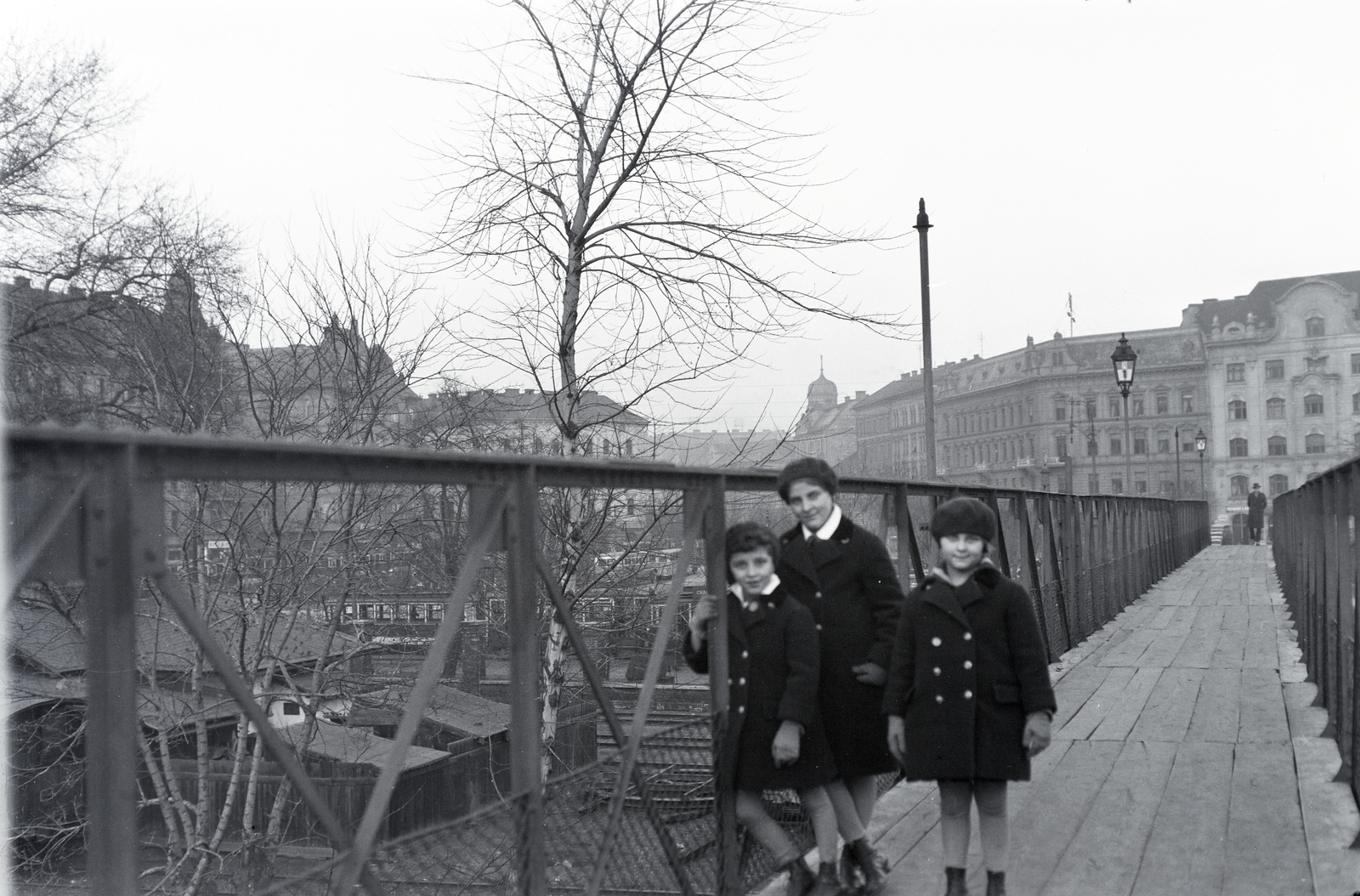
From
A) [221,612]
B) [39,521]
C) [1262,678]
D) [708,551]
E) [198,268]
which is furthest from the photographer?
[198,268]

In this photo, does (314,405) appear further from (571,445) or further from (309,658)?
(571,445)

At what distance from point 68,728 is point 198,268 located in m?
6.52

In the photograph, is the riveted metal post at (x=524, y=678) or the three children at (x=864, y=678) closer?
the riveted metal post at (x=524, y=678)

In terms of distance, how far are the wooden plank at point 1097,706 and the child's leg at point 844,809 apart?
2.79 metres

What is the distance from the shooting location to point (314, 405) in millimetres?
15594

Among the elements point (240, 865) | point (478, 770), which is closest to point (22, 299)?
point (240, 865)

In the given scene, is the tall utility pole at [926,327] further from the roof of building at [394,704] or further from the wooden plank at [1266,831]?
the wooden plank at [1266,831]

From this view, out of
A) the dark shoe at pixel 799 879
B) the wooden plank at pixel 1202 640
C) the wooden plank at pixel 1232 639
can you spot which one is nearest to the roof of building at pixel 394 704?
the wooden plank at pixel 1202 640

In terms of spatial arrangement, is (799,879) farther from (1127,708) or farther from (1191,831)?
(1127,708)

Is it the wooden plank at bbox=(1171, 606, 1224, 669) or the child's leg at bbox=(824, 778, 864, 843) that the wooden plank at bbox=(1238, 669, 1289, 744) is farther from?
the child's leg at bbox=(824, 778, 864, 843)

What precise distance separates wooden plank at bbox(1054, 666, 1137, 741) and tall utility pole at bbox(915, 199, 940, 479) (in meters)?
4.12

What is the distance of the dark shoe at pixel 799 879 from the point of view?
385 centimetres

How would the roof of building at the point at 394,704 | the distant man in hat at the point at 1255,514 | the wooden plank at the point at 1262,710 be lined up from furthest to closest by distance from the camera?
the distant man in hat at the point at 1255,514 → the roof of building at the point at 394,704 → the wooden plank at the point at 1262,710

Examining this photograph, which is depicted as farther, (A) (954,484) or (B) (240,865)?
(B) (240,865)
